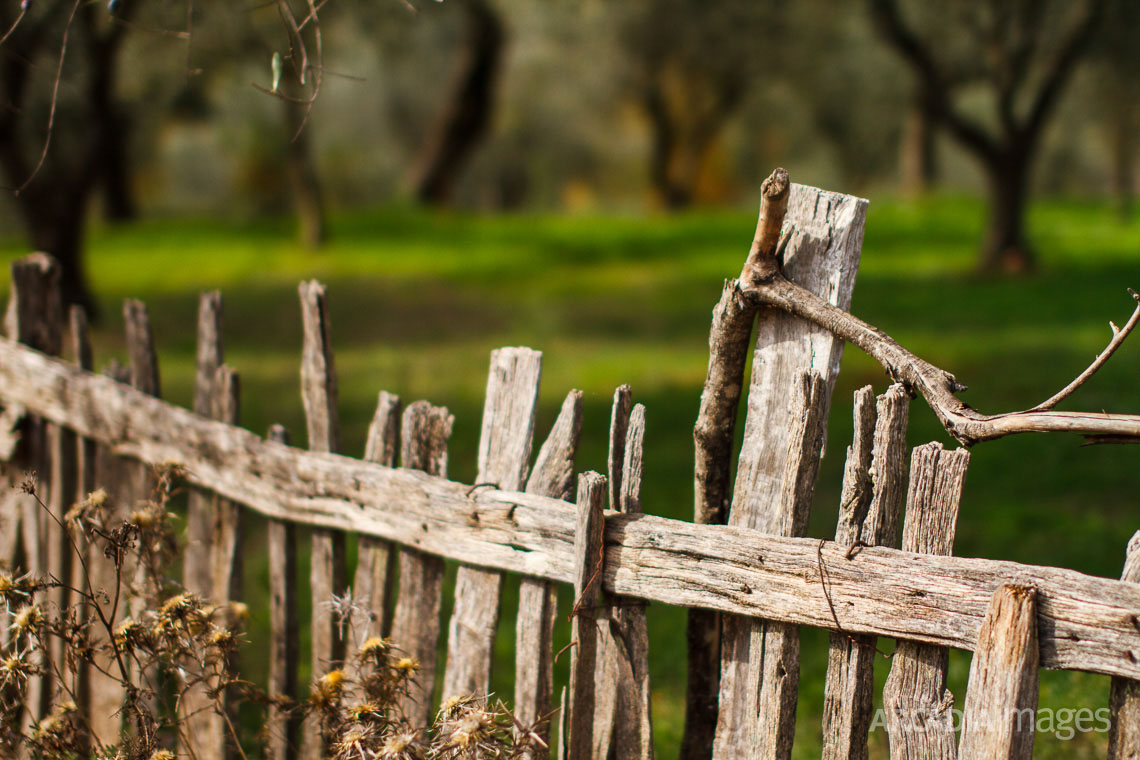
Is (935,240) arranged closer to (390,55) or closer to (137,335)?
(390,55)

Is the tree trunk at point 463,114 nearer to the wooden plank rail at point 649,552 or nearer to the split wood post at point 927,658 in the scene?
the wooden plank rail at point 649,552

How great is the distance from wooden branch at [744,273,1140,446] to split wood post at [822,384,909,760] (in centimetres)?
7

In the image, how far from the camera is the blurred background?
749 centimetres

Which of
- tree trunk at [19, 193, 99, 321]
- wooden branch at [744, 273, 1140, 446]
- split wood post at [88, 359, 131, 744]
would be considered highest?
tree trunk at [19, 193, 99, 321]

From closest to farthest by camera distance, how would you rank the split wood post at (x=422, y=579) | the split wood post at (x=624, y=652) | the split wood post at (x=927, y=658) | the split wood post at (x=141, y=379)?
the split wood post at (x=927, y=658), the split wood post at (x=624, y=652), the split wood post at (x=422, y=579), the split wood post at (x=141, y=379)

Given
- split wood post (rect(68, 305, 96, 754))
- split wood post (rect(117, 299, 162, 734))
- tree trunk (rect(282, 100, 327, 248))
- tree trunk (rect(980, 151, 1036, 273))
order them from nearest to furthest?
split wood post (rect(117, 299, 162, 734)) → split wood post (rect(68, 305, 96, 754)) → tree trunk (rect(980, 151, 1036, 273)) → tree trunk (rect(282, 100, 327, 248))

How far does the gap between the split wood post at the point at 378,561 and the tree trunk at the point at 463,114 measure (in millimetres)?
20573

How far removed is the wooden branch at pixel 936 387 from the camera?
6.18 ft

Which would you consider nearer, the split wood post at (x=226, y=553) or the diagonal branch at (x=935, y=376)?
the diagonal branch at (x=935, y=376)

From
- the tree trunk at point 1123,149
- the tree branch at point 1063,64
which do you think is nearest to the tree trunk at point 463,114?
the tree branch at point 1063,64

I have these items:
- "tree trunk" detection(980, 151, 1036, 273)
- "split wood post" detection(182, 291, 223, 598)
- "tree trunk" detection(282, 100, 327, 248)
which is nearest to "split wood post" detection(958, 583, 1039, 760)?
"split wood post" detection(182, 291, 223, 598)

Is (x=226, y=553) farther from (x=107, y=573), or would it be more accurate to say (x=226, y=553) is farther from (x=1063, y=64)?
(x=1063, y=64)

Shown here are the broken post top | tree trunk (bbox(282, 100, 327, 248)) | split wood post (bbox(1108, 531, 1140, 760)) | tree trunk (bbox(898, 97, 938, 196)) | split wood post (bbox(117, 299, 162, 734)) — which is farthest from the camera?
tree trunk (bbox(898, 97, 938, 196))

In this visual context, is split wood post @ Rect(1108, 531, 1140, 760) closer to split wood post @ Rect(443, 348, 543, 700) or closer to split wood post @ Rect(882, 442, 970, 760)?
split wood post @ Rect(882, 442, 970, 760)
